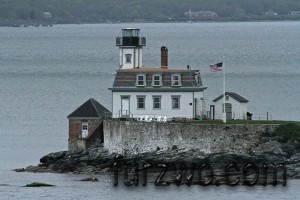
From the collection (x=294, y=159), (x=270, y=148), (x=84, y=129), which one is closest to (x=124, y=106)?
(x=84, y=129)

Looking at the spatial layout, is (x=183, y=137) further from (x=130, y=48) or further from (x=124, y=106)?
(x=130, y=48)

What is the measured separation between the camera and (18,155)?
Result: 7306 cm

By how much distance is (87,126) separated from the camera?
222 feet

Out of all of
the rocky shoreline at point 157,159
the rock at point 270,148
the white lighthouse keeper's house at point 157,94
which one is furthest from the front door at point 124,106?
the rock at point 270,148

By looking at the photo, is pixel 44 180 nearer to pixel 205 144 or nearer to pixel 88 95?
pixel 205 144

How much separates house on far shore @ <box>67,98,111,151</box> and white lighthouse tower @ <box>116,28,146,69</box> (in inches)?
99.7

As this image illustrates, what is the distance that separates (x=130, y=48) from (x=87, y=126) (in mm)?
4347

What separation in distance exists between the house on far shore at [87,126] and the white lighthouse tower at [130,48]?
2533 mm

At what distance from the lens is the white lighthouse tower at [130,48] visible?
69.4m

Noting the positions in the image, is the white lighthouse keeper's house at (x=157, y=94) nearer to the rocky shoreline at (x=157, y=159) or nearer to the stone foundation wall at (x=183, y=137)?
the stone foundation wall at (x=183, y=137)

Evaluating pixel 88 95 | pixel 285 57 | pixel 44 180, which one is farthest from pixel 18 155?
pixel 285 57

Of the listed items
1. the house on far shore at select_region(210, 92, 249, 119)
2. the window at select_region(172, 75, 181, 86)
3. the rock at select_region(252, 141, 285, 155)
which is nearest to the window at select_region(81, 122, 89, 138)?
the window at select_region(172, 75, 181, 86)

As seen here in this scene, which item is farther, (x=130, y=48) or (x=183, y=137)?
(x=130, y=48)

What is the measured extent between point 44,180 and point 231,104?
29.9 ft
